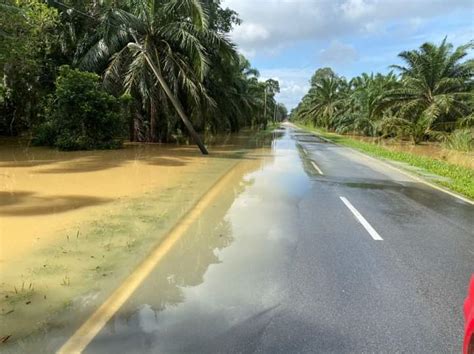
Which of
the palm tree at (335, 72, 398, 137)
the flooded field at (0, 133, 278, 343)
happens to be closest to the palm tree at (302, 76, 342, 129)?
the palm tree at (335, 72, 398, 137)

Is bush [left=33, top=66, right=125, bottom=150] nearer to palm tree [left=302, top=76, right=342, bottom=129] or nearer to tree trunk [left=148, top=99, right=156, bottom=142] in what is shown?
tree trunk [left=148, top=99, right=156, bottom=142]

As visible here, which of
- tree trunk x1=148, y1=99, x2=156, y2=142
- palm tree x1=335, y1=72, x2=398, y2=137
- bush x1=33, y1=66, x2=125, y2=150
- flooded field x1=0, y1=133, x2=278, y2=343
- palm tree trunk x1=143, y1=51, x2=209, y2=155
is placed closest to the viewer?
flooded field x1=0, y1=133, x2=278, y2=343

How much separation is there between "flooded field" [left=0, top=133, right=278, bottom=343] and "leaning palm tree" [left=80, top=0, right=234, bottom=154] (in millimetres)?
8852

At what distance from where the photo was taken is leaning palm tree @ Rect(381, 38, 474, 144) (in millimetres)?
32312

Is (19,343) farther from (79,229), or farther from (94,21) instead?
(94,21)

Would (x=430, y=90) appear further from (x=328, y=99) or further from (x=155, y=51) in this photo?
(x=328, y=99)

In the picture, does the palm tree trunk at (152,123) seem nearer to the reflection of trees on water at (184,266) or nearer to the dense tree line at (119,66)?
the dense tree line at (119,66)

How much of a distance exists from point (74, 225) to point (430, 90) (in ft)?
107

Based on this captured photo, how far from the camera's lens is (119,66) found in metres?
25.0

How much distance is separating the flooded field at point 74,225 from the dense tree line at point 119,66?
5841mm

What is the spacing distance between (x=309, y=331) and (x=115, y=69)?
22.8 meters

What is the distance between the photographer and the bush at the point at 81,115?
21078 millimetres

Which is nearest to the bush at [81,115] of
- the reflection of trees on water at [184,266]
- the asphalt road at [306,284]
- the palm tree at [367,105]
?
the asphalt road at [306,284]

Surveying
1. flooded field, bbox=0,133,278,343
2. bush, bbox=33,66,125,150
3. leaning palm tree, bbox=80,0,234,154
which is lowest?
flooded field, bbox=0,133,278,343
